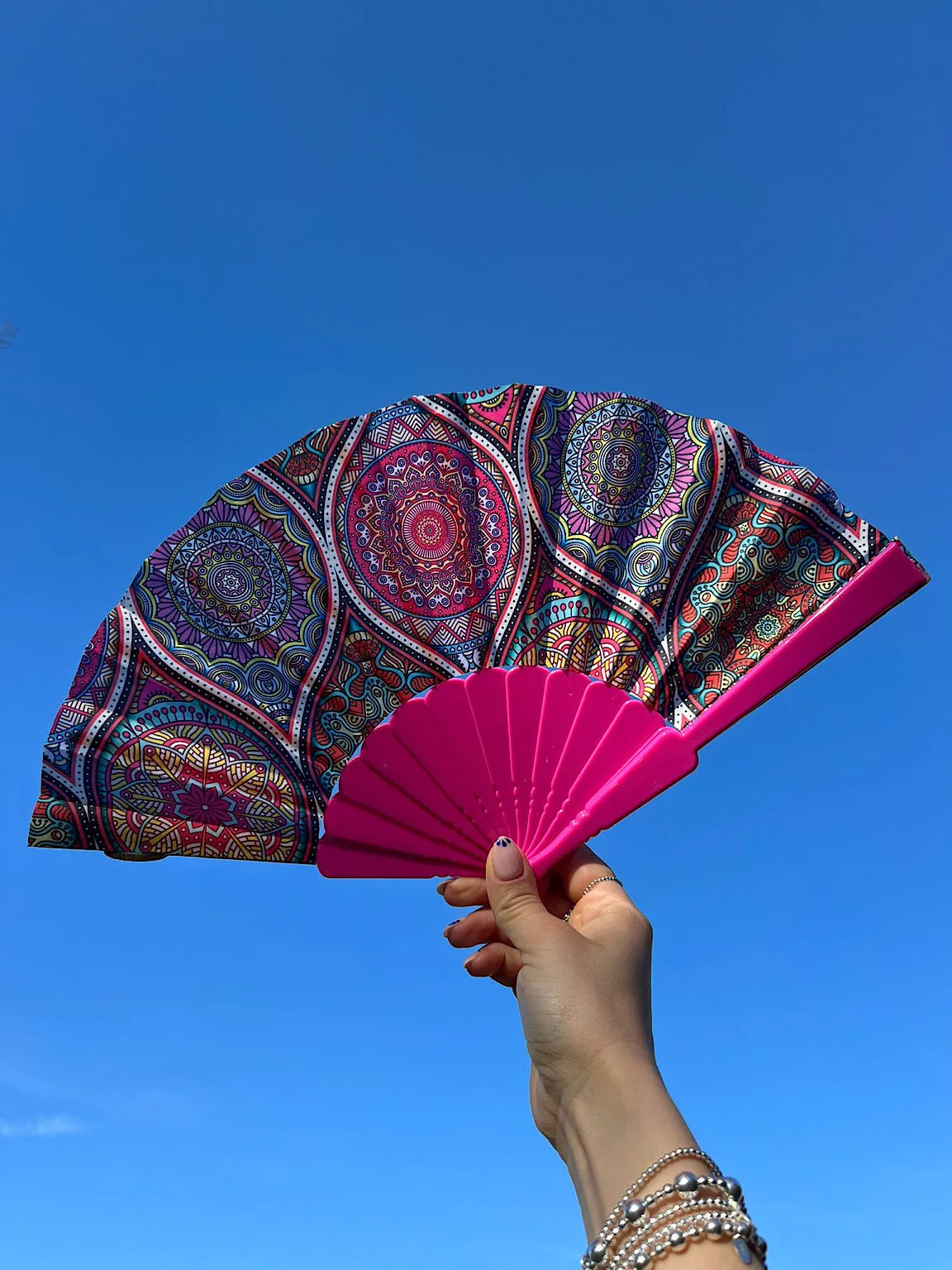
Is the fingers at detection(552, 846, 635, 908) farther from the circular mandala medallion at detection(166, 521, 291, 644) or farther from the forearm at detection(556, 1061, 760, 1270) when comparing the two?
the circular mandala medallion at detection(166, 521, 291, 644)

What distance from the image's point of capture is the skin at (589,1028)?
197 centimetres

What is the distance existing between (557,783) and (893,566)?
139cm

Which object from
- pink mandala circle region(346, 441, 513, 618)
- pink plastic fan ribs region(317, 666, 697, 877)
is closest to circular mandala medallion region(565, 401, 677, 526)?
pink mandala circle region(346, 441, 513, 618)

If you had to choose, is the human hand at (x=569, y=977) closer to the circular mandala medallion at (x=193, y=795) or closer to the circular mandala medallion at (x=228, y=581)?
the circular mandala medallion at (x=193, y=795)

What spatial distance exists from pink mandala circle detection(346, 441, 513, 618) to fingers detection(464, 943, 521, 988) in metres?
1.22

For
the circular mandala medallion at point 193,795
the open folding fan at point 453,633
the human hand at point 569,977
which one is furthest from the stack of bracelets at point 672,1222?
the circular mandala medallion at point 193,795

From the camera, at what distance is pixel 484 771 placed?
3396 millimetres

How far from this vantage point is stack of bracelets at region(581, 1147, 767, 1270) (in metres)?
1.75

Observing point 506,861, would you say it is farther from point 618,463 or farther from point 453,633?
point 618,463

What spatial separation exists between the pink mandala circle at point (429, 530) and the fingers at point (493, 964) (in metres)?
1.22

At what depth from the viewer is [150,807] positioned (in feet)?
11.0

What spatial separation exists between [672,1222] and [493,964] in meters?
1.33

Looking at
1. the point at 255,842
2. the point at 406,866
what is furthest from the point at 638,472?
the point at 255,842

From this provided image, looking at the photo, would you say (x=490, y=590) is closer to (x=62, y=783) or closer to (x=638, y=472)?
(x=638, y=472)
